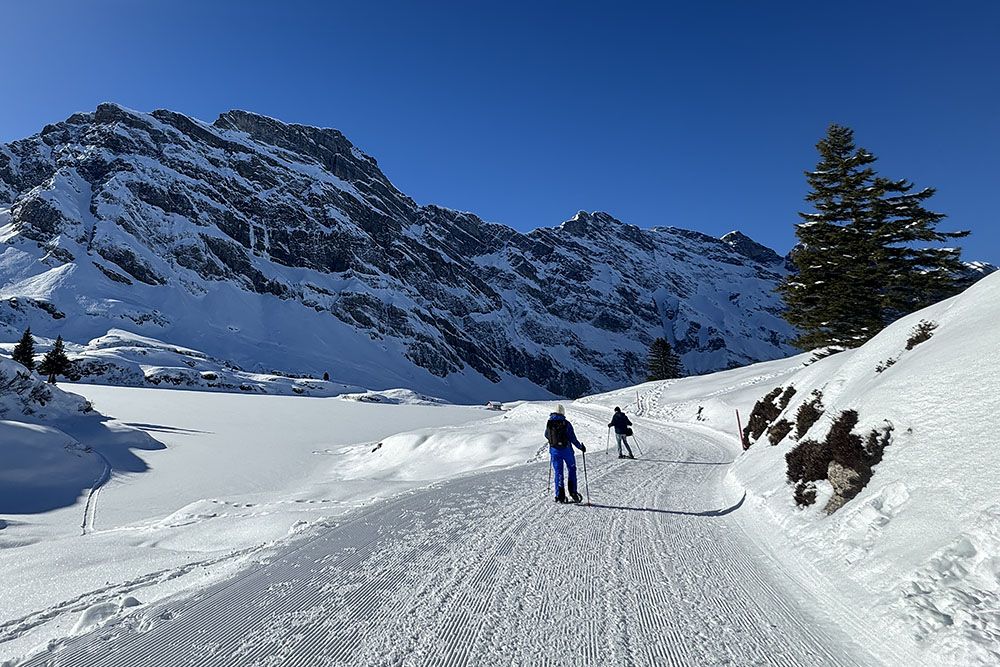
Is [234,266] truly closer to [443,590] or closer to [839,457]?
[443,590]

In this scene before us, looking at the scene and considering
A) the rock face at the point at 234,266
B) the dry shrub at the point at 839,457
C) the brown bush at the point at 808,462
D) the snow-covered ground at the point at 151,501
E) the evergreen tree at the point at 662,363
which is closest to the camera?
the snow-covered ground at the point at 151,501

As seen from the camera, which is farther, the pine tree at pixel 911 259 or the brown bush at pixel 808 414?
the pine tree at pixel 911 259

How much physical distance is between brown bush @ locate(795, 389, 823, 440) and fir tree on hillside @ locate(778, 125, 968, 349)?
13591 mm

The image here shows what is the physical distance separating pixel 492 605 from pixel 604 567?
1.57 meters

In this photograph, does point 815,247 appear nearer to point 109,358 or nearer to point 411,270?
point 109,358

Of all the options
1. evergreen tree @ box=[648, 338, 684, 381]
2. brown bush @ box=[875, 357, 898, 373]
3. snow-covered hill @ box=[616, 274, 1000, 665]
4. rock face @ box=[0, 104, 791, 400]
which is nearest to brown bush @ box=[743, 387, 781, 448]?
snow-covered hill @ box=[616, 274, 1000, 665]

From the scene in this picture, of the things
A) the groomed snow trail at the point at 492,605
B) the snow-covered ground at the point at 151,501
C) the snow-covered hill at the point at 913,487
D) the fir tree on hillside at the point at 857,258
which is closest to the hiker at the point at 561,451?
the groomed snow trail at the point at 492,605

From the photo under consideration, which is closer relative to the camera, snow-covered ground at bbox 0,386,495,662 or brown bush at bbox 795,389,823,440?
snow-covered ground at bbox 0,386,495,662

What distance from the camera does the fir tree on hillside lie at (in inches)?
788

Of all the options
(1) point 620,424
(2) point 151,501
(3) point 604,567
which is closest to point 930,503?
(3) point 604,567

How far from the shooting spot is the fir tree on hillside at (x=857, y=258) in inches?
788

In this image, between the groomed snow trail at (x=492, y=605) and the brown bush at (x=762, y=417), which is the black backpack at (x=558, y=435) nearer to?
the groomed snow trail at (x=492, y=605)

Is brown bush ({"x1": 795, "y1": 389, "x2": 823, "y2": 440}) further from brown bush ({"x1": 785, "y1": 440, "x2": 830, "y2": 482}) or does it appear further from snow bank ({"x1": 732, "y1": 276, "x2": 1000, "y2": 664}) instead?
brown bush ({"x1": 785, "y1": 440, "x2": 830, "y2": 482})

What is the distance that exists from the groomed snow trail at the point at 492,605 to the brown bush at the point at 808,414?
3099mm
